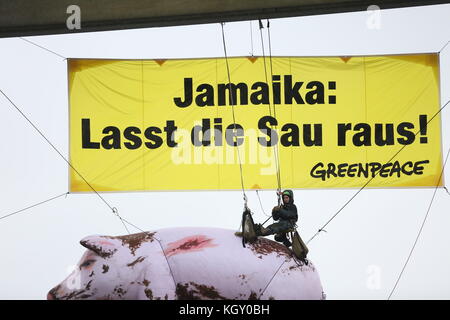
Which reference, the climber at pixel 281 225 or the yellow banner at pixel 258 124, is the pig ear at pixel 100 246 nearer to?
the yellow banner at pixel 258 124

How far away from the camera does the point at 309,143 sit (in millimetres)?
5203

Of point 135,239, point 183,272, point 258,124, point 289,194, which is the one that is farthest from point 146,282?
point 258,124

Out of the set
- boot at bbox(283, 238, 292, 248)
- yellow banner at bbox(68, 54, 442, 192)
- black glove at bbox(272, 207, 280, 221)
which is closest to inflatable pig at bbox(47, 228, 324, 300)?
boot at bbox(283, 238, 292, 248)

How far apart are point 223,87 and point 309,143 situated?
0.88 metres

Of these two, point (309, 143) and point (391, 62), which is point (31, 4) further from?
point (391, 62)

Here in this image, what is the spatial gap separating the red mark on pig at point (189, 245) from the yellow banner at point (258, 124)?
2.13 feet

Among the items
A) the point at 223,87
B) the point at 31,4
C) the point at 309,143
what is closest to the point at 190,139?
the point at 223,87

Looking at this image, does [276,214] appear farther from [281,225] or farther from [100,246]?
[100,246]

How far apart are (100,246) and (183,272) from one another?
Answer: 645 millimetres

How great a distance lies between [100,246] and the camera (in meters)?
4.52

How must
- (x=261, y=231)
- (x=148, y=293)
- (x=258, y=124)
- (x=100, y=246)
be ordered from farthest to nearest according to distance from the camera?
1. (x=258, y=124)
2. (x=261, y=231)
3. (x=100, y=246)
4. (x=148, y=293)

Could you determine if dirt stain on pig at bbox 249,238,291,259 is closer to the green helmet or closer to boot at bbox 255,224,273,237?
boot at bbox 255,224,273,237

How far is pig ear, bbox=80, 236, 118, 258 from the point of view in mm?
4512

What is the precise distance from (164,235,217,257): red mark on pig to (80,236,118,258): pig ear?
40cm
